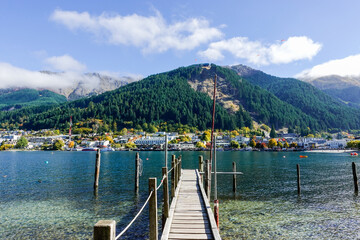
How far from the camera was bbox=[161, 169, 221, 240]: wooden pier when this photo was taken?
11.0m

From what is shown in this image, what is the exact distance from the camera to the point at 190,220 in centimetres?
1305

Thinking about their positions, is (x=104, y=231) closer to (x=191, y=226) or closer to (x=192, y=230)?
(x=192, y=230)

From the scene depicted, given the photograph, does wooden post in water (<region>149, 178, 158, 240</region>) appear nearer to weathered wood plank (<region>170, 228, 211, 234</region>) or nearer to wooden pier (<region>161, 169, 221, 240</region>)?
wooden pier (<region>161, 169, 221, 240</region>)

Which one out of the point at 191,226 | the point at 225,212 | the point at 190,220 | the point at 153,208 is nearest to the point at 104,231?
the point at 153,208

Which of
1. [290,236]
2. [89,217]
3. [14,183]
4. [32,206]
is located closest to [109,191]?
[32,206]

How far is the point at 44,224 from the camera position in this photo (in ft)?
59.8

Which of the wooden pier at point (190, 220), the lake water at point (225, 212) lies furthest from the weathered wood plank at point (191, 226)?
the lake water at point (225, 212)

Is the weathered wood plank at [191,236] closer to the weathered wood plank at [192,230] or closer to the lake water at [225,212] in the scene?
the weathered wood plank at [192,230]

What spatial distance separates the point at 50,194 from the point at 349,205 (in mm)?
32561

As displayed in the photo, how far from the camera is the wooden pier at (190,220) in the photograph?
11016mm

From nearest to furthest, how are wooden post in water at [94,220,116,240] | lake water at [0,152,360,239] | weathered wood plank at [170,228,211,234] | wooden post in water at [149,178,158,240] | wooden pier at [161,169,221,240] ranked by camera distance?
wooden post in water at [94,220,116,240], wooden post in water at [149,178,158,240], wooden pier at [161,169,221,240], weathered wood plank at [170,228,211,234], lake water at [0,152,360,239]

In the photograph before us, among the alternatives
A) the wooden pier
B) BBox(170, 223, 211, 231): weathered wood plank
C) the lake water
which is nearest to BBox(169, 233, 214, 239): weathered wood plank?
the wooden pier

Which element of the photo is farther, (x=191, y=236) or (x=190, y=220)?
(x=190, y=220)

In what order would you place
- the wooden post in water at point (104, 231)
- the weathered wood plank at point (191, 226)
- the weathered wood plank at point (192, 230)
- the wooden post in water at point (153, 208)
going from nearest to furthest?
the wooden post in water at point (104, 231) < the wooden post in water at point (153, 208) < the weathered wood plank at point (192, 230) < the weathered wood plank at point (191, 226)
